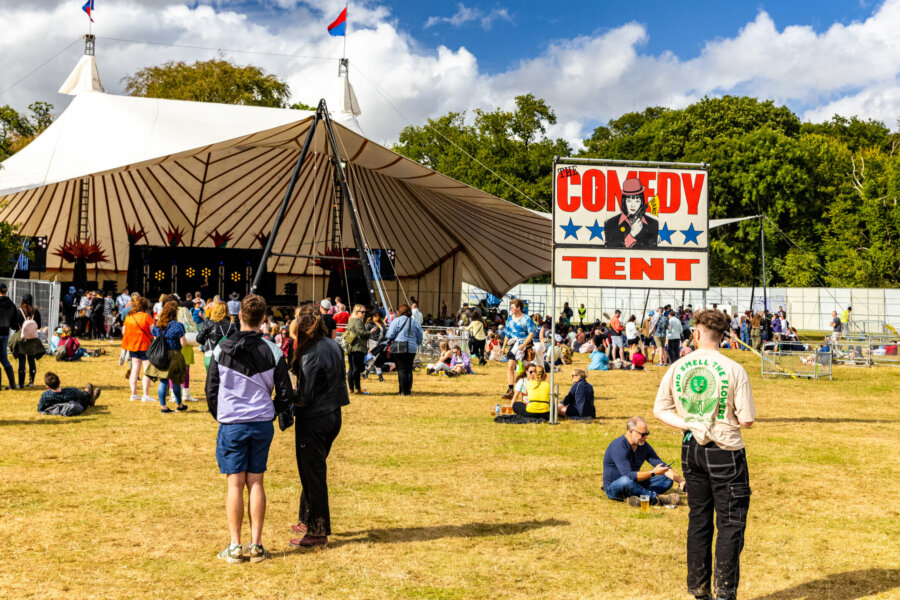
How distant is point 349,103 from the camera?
26.0m

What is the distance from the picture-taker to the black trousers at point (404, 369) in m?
13.5

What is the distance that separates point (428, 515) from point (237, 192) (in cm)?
2767

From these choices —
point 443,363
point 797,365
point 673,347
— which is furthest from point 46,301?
point 797,365

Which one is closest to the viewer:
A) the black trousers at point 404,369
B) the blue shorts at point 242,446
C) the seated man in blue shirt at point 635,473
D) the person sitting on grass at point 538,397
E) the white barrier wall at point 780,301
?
the blue shorts at point 242,446

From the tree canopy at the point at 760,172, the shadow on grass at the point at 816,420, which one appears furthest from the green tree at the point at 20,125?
the shadow on grass at the point at 816,420

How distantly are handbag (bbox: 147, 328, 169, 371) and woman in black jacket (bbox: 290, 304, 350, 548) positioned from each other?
18.8ft

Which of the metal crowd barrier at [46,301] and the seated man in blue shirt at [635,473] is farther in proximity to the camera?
the metal crowd barrier at [46,301]

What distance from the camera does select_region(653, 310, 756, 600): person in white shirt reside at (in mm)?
4273

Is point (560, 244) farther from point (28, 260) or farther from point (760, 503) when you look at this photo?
point (28, 260)

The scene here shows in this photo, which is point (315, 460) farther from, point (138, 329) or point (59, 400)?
point (138, 329)

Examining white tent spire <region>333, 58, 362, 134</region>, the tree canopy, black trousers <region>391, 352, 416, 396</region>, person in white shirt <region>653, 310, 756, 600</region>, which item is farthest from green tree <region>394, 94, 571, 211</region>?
Result: person in white shirt <region>653, 310, 756, 600</region>

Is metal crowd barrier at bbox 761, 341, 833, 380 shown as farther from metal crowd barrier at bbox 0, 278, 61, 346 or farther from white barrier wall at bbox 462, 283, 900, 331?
white barrier wall at bbox 462, 283, 900, 331

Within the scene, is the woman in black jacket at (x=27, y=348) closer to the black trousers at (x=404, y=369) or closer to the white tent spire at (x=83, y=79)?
the black trousers at (x=404, y=369)

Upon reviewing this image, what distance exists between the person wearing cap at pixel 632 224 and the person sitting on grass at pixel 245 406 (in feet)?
22.9
